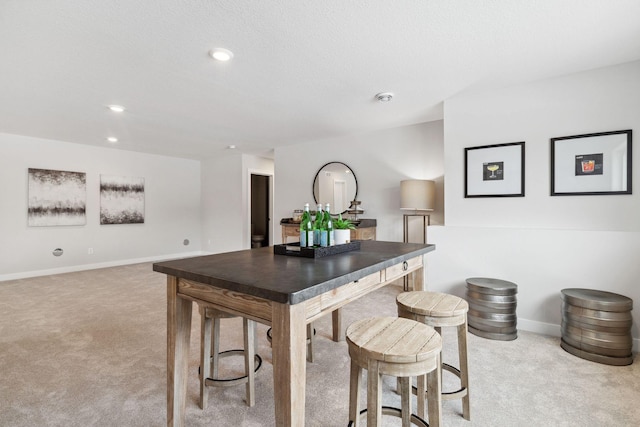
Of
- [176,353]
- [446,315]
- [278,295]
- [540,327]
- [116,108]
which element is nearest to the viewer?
[278,295]

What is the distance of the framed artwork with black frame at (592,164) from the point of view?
2.58 meters

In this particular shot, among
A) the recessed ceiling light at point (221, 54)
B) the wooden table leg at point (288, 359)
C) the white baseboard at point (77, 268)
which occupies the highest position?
the recessed ceiling light at point (221, 54)

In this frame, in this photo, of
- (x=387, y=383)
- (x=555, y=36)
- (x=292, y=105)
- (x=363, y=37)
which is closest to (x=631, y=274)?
(x=555, y=36)

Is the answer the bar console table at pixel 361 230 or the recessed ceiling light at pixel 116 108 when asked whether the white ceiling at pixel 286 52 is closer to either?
the recessed ceiling light at pixel 116 108

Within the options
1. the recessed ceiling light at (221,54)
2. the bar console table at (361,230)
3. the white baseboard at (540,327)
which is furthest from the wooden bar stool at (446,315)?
the bar console table at (361,230)

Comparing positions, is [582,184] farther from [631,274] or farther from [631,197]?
[631,274]

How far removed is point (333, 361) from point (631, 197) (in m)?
2.74

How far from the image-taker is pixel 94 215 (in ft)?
19.2

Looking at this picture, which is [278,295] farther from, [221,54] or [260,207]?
[260,207]

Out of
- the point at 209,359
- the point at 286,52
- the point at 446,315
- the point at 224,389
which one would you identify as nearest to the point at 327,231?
the point at 446,315

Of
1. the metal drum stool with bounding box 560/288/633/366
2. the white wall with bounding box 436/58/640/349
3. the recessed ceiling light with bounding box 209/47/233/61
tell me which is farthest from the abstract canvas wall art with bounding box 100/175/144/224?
the metal drum stool with bounding box 560/288/633/366

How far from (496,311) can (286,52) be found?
8.96ft

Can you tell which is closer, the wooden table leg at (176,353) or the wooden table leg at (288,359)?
the wooden table leg at (288,359)

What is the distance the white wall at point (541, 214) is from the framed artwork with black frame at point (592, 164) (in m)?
0.05
